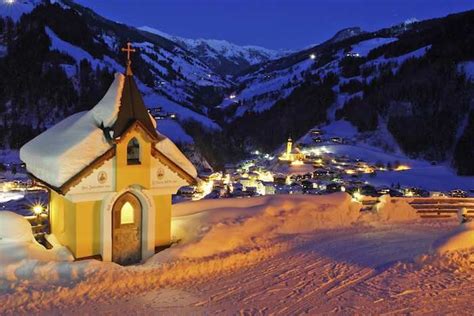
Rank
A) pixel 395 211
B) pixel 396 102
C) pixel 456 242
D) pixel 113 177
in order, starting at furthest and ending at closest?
1. pixel 396 102
2. pixel 395 211
3. pixel 456 242
4. pixel 113 177

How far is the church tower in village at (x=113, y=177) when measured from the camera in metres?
10.9

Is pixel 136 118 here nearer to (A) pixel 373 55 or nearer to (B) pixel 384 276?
(B) pixel 384 276

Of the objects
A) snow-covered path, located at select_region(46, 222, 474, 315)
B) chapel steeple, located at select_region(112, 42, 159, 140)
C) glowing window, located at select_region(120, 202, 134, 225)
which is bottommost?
snow-covered path, located at select_region(46, 222, 474, 315)

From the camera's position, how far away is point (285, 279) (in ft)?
33.5

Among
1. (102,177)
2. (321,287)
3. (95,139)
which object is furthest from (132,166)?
(321,287)

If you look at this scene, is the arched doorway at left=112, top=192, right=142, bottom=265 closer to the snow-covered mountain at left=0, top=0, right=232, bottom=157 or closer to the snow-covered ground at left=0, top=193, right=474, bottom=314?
the snow-covered ground at left=0, top=193, right=474, bottom=314

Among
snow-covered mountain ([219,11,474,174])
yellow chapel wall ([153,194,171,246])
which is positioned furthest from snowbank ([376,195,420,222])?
snow-covered mountain ([219,11,474,174])

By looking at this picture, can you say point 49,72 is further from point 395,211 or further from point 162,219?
point 162,219

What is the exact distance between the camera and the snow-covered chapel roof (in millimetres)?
10766

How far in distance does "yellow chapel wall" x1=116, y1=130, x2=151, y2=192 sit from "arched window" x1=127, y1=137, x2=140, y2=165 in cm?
13

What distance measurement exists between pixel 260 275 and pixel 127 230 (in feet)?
11.7

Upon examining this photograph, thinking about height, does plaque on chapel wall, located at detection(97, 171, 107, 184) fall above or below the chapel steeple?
below

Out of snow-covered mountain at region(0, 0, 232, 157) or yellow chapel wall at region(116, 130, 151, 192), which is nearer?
yellow chapel wall at region(116, 130, 151, 192)

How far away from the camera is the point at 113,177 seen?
437 inches
